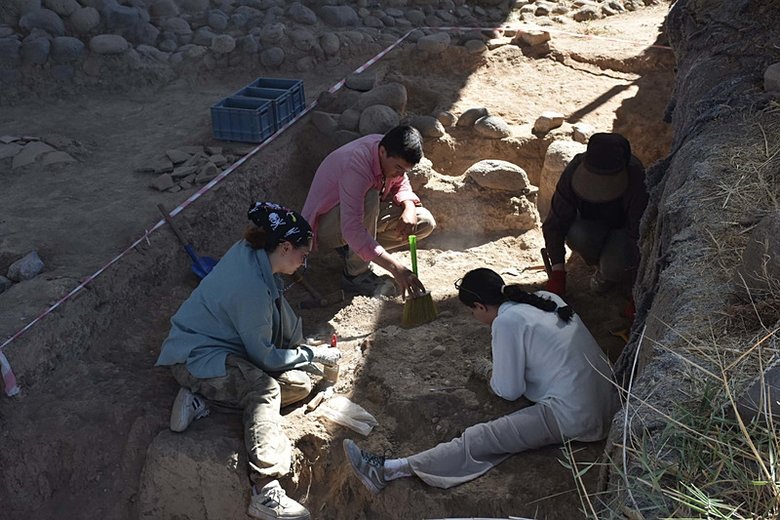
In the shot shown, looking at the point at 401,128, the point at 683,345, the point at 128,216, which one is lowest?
the point at 128,216

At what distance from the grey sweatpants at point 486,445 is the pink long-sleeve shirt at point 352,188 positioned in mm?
1568

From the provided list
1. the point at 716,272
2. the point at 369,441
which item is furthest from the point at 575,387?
the point at 369,441

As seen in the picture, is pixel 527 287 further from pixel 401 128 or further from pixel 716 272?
pixel 716 272

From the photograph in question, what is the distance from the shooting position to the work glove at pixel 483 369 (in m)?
4.42

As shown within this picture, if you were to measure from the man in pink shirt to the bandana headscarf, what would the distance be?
0.84m

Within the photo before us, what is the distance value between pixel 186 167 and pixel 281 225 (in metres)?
2.48

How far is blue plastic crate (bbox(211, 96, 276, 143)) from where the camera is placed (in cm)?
680

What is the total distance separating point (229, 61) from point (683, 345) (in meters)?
6.67

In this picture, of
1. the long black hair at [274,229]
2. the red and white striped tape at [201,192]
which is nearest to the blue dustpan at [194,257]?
the red and white striped tape at [201,192]

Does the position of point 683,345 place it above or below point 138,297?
above

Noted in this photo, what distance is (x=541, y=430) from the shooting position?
385 centimetres

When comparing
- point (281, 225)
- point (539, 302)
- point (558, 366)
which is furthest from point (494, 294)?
point (281, 225)

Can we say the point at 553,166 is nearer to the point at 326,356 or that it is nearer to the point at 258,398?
the point at 326,356

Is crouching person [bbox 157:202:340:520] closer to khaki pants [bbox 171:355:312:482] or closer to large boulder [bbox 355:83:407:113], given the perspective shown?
khaki pants [bbox 171:355:312:482]
